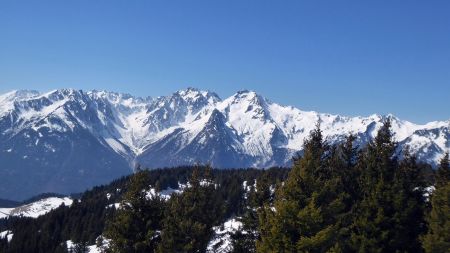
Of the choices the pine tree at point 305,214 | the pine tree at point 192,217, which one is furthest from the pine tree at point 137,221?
the pine tree at point 305,214

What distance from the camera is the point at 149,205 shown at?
37.7 metres

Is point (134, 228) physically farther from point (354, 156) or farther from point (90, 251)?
point (90, 251)

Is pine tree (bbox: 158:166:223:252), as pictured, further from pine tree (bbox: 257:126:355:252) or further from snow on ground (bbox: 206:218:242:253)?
pine tree (bbox: 257:126:355:252)

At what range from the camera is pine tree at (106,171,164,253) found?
36281mm

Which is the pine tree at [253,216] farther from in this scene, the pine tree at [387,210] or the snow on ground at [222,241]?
the pine tree at [387,210]

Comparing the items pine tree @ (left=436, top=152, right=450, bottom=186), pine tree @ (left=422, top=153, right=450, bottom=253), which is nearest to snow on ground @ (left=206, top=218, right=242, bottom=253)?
pine tree @ (left=436, top=152, right=450, bottom=186)

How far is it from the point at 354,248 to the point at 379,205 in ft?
11.7

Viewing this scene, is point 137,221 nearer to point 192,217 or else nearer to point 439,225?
point 192,217

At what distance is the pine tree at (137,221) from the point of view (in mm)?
36281

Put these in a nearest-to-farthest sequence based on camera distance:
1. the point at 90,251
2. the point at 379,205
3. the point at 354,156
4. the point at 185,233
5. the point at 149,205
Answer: the point at 379,205 < the point at 149,205 < the point at 185,233 < the point at 354,156 < the point at 90,251

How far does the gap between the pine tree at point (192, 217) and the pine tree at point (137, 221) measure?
1093mm

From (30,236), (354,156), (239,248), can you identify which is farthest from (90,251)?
(354,156)

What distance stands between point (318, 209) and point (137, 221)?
15059mm

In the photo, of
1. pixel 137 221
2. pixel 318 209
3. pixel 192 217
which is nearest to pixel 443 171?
pixel 318 209
